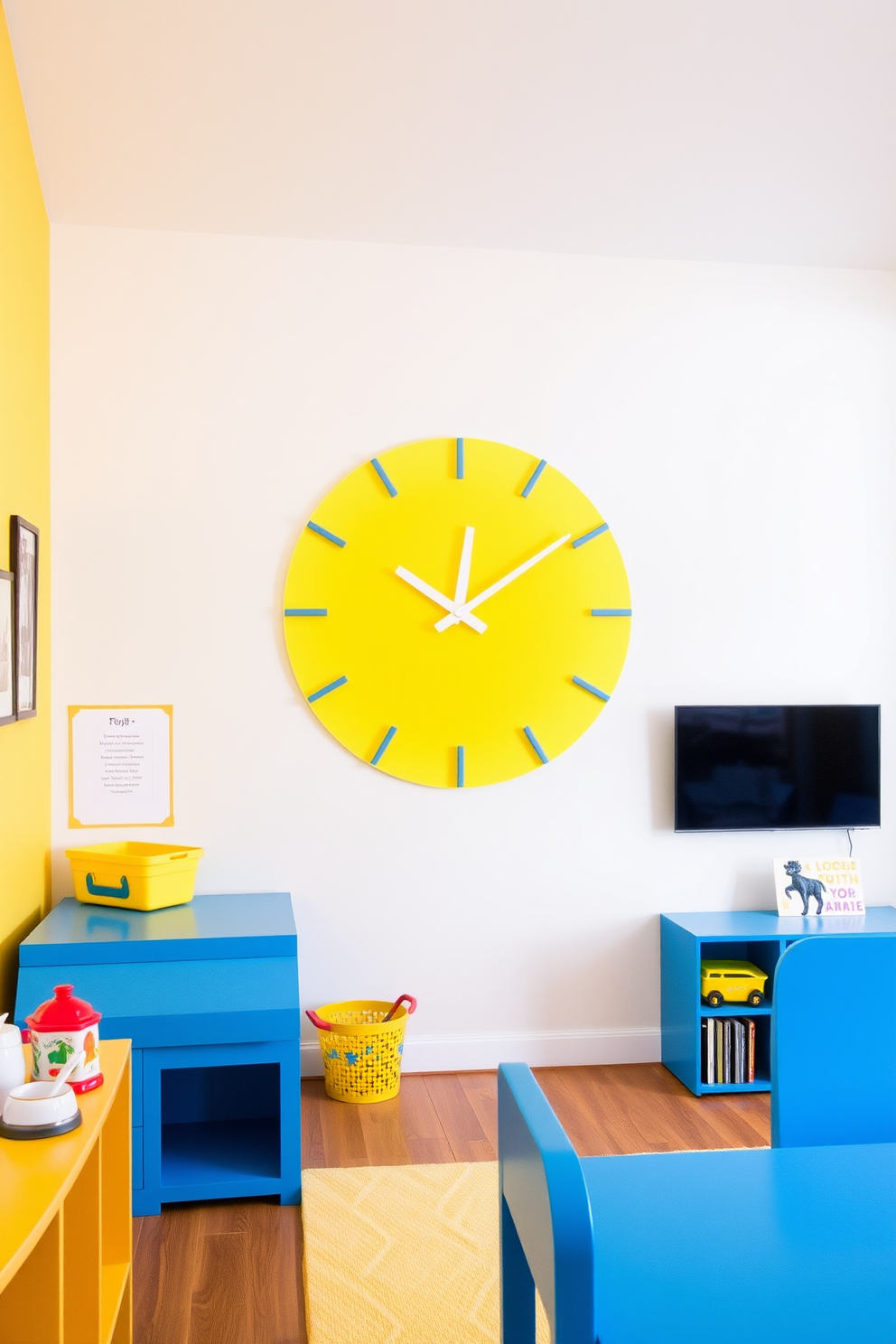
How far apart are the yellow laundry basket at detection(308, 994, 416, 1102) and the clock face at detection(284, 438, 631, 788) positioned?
729mm

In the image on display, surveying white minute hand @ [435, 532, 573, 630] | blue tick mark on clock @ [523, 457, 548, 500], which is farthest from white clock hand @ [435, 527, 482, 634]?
blue tick mark on clock @ [523, 457, 548, 500]

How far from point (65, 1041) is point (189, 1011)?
89cm

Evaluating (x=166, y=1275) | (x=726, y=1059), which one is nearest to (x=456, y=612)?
(x=726, y=1059)

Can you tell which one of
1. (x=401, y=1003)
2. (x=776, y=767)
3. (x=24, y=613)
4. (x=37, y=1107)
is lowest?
(x=401, y=1003)

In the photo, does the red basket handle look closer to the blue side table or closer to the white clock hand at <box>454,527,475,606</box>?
the blue side table

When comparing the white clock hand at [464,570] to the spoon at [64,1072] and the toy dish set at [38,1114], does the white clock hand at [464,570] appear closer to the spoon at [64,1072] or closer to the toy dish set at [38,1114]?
the spoon at [64,1072]

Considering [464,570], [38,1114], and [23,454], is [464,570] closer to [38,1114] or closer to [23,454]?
[23,454]

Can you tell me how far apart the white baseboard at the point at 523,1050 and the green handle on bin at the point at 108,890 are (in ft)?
2.49

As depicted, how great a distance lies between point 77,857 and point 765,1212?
225 cm

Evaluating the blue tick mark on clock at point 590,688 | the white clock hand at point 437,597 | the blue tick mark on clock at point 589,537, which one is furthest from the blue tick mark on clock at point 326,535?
the blue tick mark on clock at point 590,688

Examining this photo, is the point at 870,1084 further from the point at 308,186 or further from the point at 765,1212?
the point at 308,186

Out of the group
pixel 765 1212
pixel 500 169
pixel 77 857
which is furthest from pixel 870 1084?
pixel 500 169

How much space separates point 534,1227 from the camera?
1.05 metres

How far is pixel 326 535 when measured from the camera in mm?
3258
